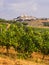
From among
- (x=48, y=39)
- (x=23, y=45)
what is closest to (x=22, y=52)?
(x=23, y=45)

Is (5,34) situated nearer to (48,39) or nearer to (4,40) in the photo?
(4,40)

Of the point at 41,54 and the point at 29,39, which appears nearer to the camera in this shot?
the point at 29,39

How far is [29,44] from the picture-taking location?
42.8 meters

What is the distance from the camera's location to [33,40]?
145 feet

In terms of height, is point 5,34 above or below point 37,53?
above

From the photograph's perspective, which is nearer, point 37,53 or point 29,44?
point 29,44

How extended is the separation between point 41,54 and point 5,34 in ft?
25.4

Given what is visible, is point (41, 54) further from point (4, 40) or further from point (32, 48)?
point (4, 40)

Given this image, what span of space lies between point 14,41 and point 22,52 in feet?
8.84

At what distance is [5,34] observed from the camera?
4347cm

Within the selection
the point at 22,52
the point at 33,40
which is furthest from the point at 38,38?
the point at 22,52

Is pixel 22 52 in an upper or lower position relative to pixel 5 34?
→ lower

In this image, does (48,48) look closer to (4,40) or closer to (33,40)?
(33,40)

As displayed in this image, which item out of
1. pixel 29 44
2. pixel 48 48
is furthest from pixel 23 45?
pixel 48 48
